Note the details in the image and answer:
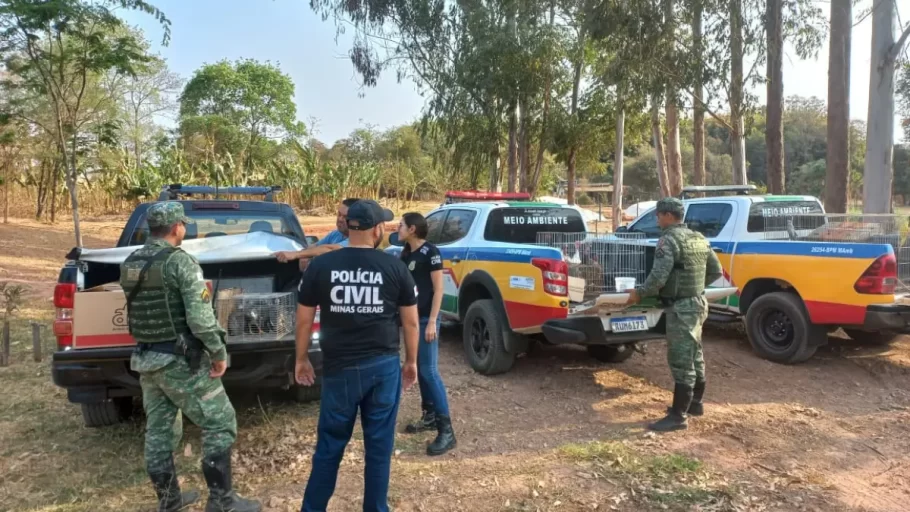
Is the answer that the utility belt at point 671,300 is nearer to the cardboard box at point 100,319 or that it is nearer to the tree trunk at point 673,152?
the cardboard box at point 100,319

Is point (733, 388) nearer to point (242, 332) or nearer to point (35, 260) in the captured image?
point (242, 332)

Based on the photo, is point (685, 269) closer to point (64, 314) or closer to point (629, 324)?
point (629, 324)

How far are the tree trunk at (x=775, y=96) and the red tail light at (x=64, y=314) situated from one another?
12532mm

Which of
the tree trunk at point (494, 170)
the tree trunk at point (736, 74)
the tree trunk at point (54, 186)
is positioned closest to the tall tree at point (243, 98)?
the tree trunk at point (54, 186)

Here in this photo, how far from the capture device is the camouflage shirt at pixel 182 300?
10.9 feet

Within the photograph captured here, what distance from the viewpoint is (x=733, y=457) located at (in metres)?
4.46

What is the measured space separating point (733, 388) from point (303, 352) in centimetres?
449

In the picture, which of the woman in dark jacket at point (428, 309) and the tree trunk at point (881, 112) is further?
the tree trunk at point (881, 112)

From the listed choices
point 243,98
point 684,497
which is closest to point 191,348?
point 684,497

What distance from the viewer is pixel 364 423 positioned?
3232mm

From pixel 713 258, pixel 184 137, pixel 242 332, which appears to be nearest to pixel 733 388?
pixel 713 258

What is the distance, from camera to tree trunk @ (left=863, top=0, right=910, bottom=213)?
12305 millimetres

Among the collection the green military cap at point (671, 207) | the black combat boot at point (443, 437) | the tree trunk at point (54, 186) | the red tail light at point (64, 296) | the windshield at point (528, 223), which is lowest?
the black combat boot at point (443, 437)

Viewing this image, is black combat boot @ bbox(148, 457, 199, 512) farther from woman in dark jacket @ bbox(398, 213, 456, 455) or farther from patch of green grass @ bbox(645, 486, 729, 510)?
patch of green grass @ bbox(645, 486, 729, 510)
